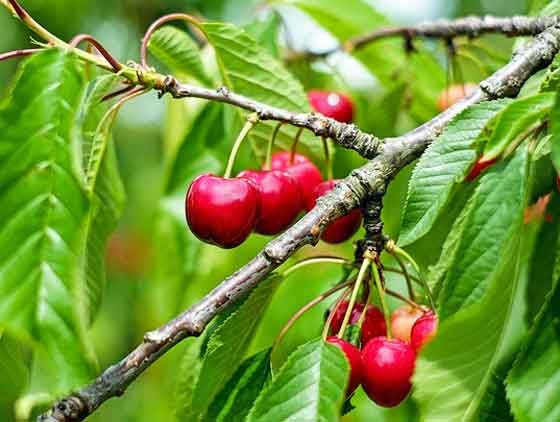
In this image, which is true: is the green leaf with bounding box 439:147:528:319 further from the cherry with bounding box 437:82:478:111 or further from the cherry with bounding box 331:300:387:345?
the cherry with bounding box 437:82:478:111

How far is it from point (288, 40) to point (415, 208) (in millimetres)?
1405

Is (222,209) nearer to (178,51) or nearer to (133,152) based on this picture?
(178,51)

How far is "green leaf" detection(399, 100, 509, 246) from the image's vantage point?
132cm

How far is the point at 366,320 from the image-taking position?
5.30 ft

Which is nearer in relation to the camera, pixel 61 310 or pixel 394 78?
pixel 61 310

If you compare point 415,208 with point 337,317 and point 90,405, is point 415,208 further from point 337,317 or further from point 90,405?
point 90,405

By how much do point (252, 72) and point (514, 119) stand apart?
2.79 feet

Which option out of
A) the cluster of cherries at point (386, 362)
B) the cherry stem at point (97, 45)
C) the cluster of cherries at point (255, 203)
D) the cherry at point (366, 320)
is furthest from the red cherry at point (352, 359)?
the cherry stem at point (97, 45)

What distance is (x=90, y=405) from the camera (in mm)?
1286

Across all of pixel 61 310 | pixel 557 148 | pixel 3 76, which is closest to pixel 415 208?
pixel 557 148

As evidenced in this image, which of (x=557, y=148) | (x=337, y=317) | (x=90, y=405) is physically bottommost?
(x=337, y=317)

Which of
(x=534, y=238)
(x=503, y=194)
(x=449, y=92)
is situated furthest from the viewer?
(x=449, y=92)

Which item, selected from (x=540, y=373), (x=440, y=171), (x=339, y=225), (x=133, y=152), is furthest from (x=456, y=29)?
(x=133, y=152)

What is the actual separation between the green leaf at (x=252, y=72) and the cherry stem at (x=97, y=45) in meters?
0.43
